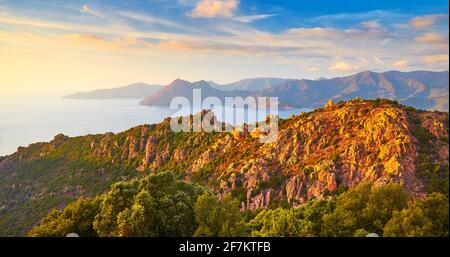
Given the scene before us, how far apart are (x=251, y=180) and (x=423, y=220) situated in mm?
44595

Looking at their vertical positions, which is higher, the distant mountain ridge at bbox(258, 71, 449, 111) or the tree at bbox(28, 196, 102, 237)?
the distant mountain ridge at bbox(258, 71, 449, 111)

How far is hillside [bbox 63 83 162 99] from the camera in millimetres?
56153

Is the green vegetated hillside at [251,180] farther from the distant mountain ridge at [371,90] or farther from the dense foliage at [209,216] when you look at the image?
the distant mountain ridge at [371,90]

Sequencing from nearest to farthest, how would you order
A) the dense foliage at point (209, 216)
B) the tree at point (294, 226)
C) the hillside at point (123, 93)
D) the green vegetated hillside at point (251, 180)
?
1. the dense foliage at point (209, 216)
2. the green vegetated hillside at point (251, 180)
3. the tree at point (294, 226)
4. the hillside at point (123, 93)

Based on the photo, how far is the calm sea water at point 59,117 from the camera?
45.8m

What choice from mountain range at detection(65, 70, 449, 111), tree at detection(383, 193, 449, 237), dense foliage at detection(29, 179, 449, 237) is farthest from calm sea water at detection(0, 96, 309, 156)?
tree at detection(383, 193, 449, 237)

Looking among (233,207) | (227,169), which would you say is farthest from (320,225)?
(227,169)

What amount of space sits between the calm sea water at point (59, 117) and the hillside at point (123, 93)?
1.17 meters

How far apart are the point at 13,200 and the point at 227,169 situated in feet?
253

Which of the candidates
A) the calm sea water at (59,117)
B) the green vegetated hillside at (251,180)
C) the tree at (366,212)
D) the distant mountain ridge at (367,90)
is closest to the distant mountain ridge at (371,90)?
the distant mountain ridge at (367,90)

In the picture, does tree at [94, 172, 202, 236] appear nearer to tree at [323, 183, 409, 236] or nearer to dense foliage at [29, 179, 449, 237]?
dense foliage at [29, 179, 449, 237]

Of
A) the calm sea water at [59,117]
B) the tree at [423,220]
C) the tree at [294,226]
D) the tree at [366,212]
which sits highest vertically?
the calm sea water at [59,117]

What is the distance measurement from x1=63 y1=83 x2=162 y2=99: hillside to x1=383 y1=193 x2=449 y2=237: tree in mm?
39650
